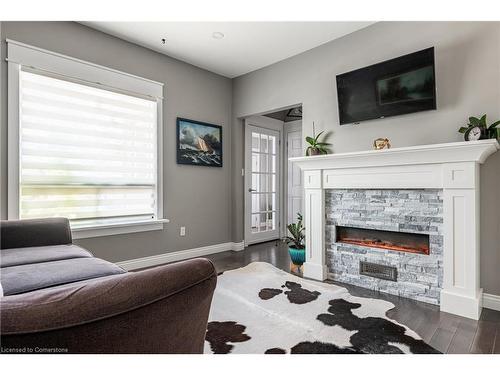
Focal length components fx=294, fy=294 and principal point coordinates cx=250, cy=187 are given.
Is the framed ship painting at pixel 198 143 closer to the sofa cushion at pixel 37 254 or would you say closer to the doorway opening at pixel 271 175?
the doorway opening at pixel 271 175

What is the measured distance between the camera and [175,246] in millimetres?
3801

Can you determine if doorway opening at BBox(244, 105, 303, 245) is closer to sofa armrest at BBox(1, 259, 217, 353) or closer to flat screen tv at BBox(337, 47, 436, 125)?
flat screen tv at BBox(337, 47, 436, 125)

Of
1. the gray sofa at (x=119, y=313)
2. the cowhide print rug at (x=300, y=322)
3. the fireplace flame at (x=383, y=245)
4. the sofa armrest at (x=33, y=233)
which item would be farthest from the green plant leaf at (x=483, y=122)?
the sofa armrest at (x=33, y=233)

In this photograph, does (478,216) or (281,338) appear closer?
(281,338)

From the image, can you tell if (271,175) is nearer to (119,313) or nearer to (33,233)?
(33,233)

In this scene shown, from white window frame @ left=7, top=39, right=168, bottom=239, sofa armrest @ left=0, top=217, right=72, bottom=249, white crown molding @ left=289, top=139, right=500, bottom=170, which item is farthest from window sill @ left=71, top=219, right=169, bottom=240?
white crown molding @ left=289, top=139, right=500, bottom=170

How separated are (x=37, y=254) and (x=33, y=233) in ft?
1.32

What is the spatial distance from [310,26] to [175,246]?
118 inches

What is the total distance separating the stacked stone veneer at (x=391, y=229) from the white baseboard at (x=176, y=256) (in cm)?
179

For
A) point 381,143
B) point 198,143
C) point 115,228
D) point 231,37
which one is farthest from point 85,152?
point 381,143

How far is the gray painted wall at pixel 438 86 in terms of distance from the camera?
90.6 inches

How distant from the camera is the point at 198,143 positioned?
159 inches

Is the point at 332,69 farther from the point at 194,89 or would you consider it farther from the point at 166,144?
the point at 166,144
